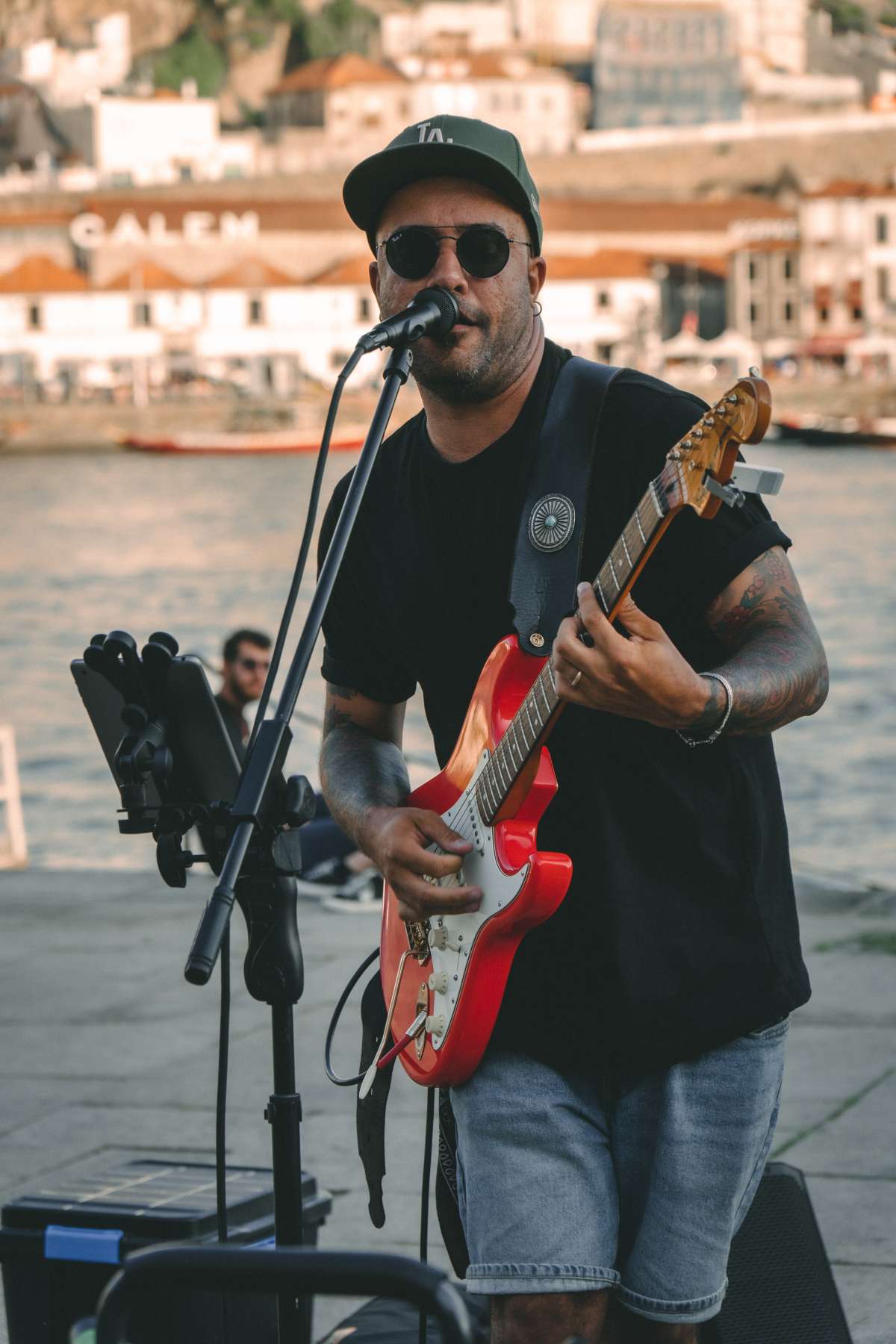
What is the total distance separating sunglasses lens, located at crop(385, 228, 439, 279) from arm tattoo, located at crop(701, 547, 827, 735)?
1.73ft

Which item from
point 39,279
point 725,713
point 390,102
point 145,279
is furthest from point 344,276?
point 725,713

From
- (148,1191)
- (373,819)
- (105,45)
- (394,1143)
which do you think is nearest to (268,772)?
(373,819)

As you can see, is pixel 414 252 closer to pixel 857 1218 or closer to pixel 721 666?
pixel 721 666

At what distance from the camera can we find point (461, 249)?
8.23 feet

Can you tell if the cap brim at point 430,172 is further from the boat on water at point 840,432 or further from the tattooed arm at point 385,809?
the boat on water at point 840,432

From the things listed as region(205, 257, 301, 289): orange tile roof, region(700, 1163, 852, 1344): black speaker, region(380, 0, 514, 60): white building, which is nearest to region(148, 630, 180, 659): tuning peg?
region(700, 1163, 852, 1344): black speaker

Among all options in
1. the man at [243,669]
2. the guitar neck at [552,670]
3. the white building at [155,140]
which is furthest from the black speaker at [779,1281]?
the white building at [155,140]

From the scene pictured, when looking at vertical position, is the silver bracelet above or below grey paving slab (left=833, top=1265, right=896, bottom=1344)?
above

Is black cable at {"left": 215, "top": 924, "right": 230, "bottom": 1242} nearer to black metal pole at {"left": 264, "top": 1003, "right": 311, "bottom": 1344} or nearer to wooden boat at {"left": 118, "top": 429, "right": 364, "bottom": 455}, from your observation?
black metal pole at {"left": 264, "top": 1003, "right": 311, "bottom": 1344}

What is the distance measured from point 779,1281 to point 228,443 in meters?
66.4

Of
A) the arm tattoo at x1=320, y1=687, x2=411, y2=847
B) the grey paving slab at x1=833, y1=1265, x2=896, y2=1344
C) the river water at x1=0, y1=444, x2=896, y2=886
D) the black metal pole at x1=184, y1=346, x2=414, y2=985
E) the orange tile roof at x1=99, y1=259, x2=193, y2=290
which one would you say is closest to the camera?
the black metal pole at x1=184, y1=346, x2=414, y2=985

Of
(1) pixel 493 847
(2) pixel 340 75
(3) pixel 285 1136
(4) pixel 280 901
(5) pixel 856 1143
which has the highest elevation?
(1) pixel 493 847

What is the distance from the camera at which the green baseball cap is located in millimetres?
2506

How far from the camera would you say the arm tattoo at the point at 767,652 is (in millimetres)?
2238
